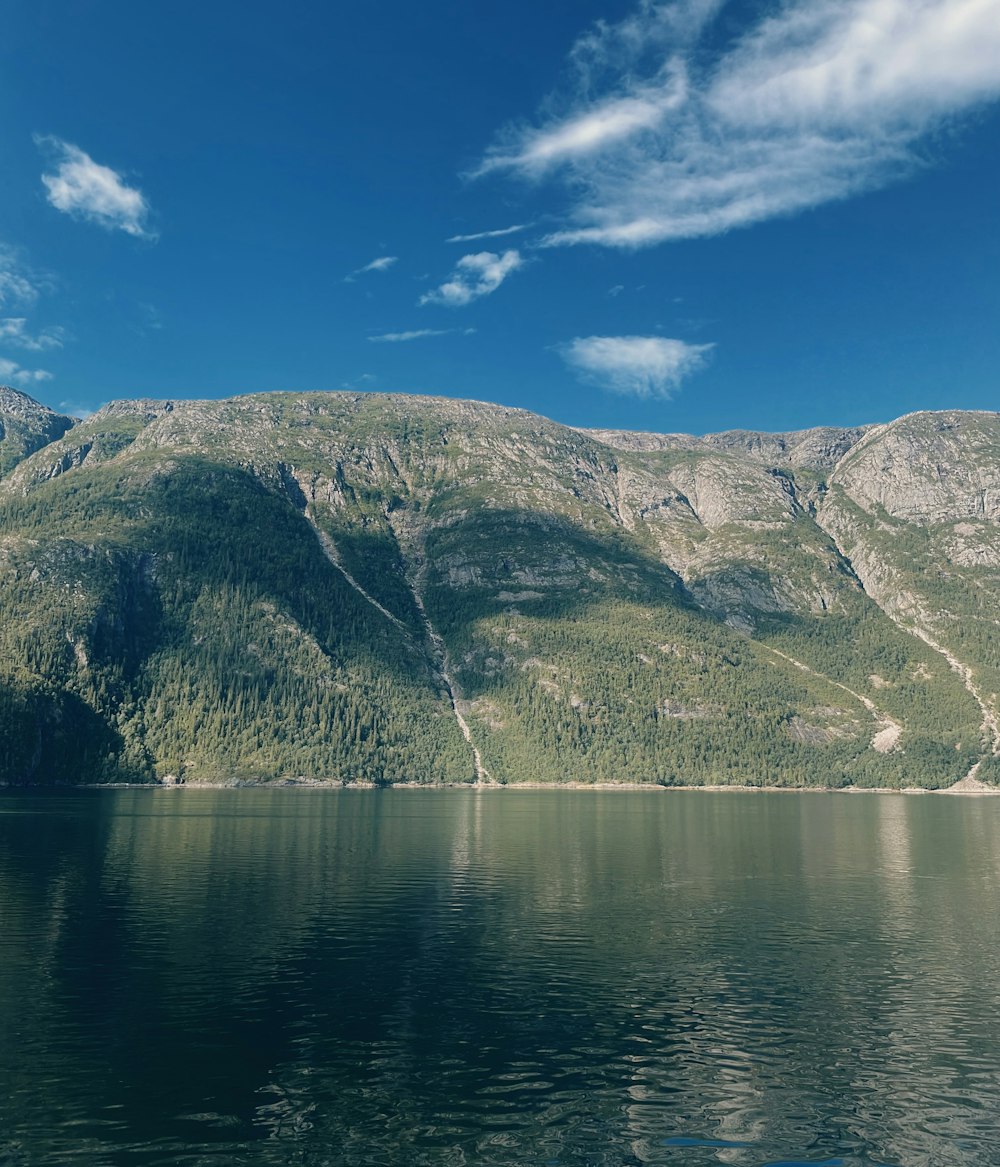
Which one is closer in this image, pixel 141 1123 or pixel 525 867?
pixel 141 1123

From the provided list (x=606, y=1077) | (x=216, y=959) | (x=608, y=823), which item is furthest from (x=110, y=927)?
(x=608, y=823)

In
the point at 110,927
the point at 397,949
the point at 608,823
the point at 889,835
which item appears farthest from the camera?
the point at 608,823

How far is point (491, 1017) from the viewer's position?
51.3m

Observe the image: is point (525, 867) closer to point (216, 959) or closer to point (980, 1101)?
point (216, 959)

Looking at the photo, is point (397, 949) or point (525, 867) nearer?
point (397, 949)

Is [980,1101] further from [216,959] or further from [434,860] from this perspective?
[434,860]

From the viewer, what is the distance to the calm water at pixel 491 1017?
3566 cm

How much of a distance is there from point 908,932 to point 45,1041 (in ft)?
218

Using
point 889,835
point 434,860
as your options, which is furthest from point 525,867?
point 889,835

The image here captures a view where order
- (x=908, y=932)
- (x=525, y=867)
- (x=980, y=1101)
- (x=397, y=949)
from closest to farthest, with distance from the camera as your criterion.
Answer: (x=980, y=1101) < (x=397, y=949) < (x=908, y=932) < (x=525, y=867)

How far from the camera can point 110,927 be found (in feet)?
239

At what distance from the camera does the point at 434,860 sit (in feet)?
398

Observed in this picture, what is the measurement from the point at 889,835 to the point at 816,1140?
151535mm

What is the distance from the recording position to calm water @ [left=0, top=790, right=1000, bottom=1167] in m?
35.7
